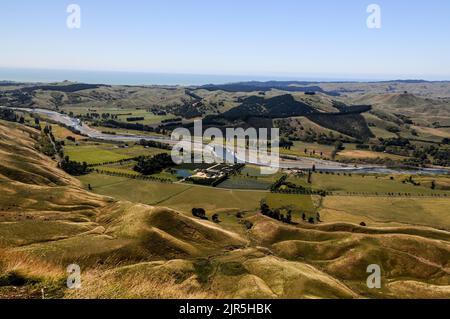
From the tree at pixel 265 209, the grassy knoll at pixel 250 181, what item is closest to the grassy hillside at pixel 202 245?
the tree at pixel 265 209

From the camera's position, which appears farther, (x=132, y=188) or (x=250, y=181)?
(x=250, y=181)

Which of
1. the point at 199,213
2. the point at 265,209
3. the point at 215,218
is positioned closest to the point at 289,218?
the point at 265,209

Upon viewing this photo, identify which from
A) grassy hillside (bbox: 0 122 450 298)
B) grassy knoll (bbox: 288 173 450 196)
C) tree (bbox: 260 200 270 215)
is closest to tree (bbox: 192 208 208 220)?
grassy hillside (bbox: 0 122 450 298)

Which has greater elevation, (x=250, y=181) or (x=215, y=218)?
(x=250, y=181)

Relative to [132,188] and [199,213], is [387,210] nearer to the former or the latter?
[199,213]

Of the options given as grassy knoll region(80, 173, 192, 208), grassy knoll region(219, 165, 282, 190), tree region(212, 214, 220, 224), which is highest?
grassy knoll region(80, 173, 192, 208)

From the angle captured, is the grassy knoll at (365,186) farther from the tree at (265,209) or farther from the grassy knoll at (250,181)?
the tree at (265,209)

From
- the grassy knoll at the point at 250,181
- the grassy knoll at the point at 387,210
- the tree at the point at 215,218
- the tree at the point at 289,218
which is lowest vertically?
the grassy knoll at the point at 387,210

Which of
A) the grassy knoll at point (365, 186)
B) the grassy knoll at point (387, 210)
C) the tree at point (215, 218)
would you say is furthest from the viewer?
the grassy knoll at point (365, 186)

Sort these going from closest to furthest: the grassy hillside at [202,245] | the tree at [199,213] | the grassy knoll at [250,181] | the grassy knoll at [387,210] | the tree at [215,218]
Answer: the grassy hillside at [202,245]
the tree at [215,218]
the tree at [199,213]
the grassy knoll at [387,210]
the grassy knoll at [250,181]

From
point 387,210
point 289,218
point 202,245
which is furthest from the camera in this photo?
point 387,210

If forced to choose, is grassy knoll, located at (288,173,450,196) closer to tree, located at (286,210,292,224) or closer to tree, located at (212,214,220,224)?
tree, located at (286,210,292,224)

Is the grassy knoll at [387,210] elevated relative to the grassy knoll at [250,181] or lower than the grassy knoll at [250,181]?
lower
